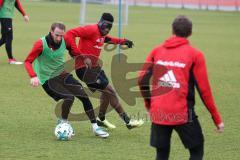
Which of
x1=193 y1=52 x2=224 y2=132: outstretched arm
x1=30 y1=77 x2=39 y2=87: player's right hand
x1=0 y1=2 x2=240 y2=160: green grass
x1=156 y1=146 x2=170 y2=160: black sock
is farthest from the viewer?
x1=30 y1=77 x2=39 y2=87: player's right hand

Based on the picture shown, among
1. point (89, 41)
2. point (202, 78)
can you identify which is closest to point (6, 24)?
point (89, 41)

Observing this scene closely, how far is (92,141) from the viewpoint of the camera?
8680 mm

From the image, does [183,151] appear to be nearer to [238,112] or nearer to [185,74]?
[185,74]

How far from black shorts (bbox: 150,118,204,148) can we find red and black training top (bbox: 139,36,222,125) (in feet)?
0.27

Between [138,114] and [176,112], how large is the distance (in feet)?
15.4

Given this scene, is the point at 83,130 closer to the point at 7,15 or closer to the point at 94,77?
the point at 94,77

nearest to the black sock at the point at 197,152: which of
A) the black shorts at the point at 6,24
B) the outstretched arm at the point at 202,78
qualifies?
the outstretched arm at the point at 202,78

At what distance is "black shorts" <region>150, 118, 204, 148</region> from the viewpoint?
6.10 metres

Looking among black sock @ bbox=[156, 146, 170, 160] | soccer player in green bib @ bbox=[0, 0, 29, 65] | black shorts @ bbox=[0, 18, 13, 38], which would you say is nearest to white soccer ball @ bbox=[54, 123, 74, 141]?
black sock @ bbox=[156, 146, 170, 160]

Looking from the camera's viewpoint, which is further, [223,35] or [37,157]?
[223,35]

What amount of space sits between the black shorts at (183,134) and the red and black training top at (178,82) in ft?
0.27

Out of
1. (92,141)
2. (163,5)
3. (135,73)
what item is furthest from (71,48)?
(163,5)

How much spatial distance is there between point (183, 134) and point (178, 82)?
52 centimetres

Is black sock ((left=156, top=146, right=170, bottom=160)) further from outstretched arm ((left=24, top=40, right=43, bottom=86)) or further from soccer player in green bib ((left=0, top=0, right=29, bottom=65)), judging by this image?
soccer player in green bib ((left=0, top=0, right=29, bottom=65))
